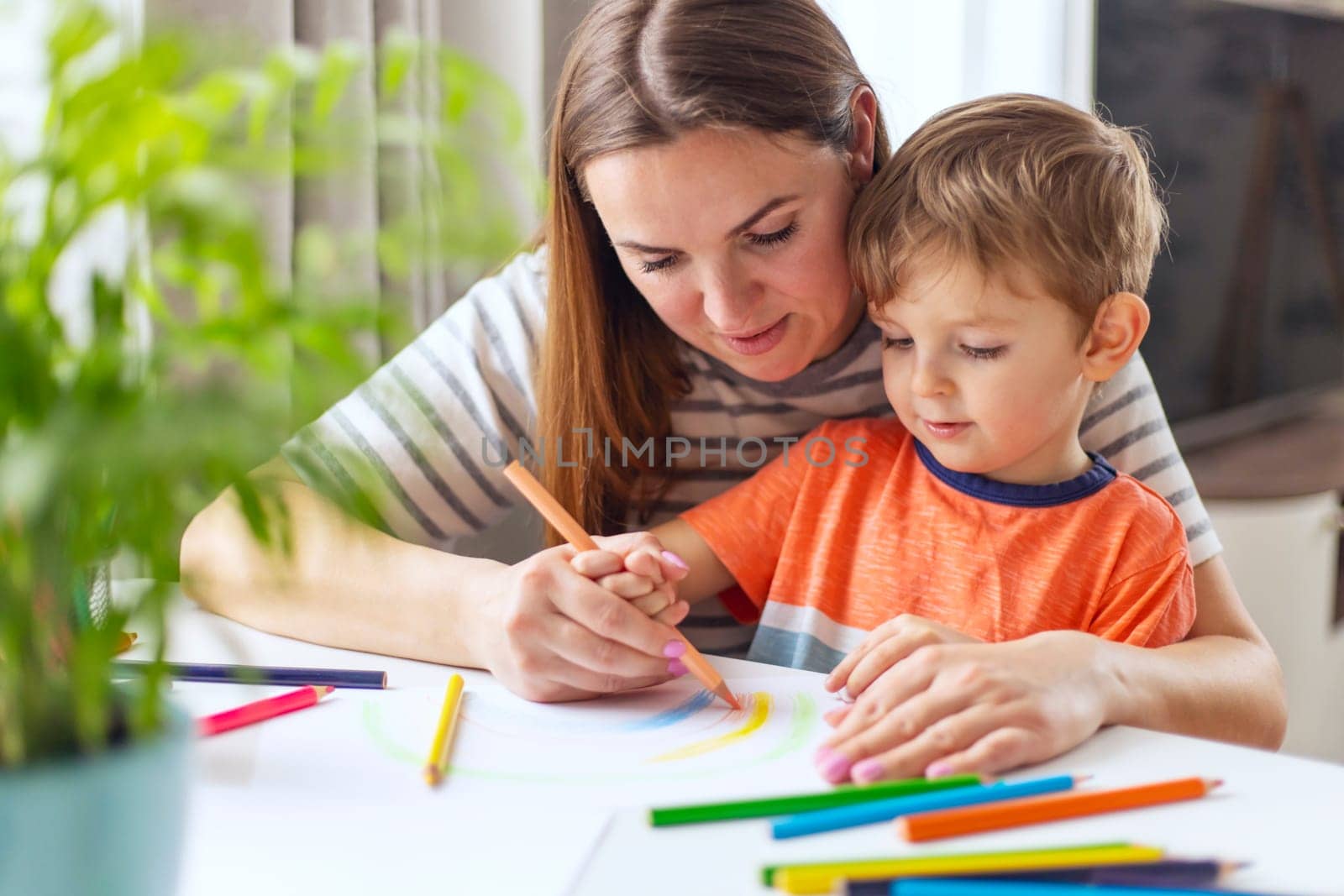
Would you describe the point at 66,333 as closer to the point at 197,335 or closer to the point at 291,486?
the point at 197,335

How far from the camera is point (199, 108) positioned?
402mm

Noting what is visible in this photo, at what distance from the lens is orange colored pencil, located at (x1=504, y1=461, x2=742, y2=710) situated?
0.82 meters

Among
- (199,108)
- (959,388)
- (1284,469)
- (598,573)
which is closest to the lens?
(199,108)

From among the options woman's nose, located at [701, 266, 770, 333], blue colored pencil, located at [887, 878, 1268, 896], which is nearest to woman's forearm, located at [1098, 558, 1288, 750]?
blue colored pencil, located at [887, 878, 1268, 896]

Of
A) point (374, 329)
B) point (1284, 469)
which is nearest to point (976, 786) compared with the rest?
point (374, 329)

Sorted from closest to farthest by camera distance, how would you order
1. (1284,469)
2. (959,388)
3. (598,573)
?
1. (598,573)
2. (959,388)
3. (1284,469)

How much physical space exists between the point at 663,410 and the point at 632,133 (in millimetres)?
307

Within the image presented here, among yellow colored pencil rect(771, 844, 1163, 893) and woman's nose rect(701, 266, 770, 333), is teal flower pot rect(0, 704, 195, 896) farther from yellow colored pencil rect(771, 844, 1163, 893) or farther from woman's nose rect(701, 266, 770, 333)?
woman's nose rect(701, 266, 770, 333)

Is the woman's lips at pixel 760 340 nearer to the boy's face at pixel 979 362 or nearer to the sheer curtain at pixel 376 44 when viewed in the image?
the boy's face at pixel 979 362

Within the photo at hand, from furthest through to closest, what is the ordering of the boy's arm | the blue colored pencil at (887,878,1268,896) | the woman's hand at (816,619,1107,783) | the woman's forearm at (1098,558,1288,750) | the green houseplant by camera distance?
1. the boy's arm
2. the woman's forearm at (1098,558,1288,750)
3. the woman's hand at (816,619,1107,783)
4. the blue colored pencil at (887,878,1268,896)
5. the green houseplant

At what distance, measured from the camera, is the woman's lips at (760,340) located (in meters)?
1.08

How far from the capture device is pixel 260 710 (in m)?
0.80

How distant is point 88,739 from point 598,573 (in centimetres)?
41

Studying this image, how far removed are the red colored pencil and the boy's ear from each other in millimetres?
642
